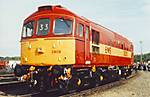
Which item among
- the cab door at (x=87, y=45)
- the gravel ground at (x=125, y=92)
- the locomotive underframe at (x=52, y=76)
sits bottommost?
the gravel ground at (x=125, y=92)

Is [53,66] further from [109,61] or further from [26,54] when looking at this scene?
[109,61]

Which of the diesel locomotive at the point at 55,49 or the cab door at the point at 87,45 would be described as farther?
the cab door at the point at 87,45

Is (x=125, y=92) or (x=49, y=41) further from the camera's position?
(x=125, y=92)

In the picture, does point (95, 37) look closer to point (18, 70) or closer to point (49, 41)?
point (49, 41)

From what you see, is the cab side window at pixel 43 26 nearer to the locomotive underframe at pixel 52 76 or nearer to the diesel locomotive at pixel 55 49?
the diesel locomotive at pixel 55 49

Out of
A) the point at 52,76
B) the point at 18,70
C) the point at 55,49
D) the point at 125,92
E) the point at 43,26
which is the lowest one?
the point at 125,92

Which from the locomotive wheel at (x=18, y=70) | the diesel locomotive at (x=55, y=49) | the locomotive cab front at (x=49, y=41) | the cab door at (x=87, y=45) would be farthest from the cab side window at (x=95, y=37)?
the locomotive wheel at (x=18, y=70)

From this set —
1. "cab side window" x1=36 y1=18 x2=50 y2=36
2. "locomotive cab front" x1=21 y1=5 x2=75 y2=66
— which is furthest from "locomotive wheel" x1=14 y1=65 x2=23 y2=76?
"cab side window" x1=36 y1=18 x2=50 y2=36

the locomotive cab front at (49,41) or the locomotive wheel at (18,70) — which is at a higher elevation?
the locomotive cab front at (49,41)

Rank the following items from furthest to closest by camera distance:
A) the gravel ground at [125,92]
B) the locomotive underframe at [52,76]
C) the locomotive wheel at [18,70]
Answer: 1. the gravel ground at [125,92]
2. the locomotive wheel at [18,70]
3. the locomotive underframe at [52,76]

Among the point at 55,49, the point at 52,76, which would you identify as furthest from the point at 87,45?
the point at 52,76

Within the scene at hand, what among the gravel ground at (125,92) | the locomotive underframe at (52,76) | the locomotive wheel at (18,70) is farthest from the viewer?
the gravel ground at (125,92)

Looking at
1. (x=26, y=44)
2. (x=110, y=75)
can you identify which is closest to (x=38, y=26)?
(x=26, y=44)

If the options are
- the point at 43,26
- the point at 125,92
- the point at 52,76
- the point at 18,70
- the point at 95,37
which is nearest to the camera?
the point at 52,76
